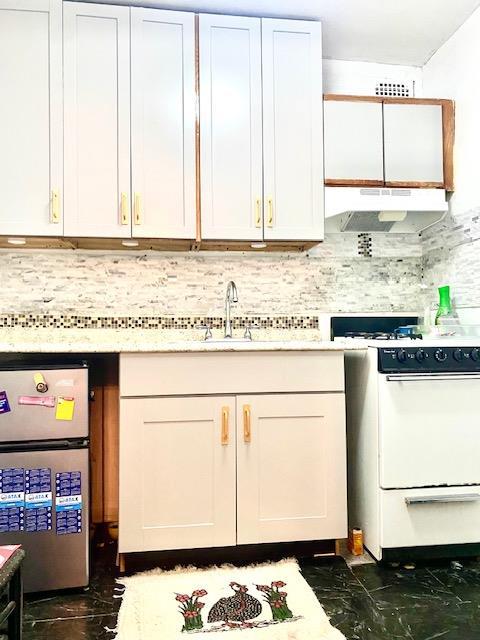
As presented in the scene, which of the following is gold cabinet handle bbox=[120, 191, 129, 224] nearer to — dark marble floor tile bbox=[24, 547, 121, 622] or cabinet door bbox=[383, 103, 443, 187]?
cabinet door bbox=[383, 103, 443, 187]

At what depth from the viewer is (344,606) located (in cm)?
168

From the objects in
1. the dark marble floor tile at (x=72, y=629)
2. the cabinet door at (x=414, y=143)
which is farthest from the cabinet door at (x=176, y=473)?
the cabinet door at (x=414, y=143)

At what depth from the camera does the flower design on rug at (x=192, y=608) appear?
1.56 m

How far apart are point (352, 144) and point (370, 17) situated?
0.61 meters

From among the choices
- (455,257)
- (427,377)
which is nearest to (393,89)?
(455,257)

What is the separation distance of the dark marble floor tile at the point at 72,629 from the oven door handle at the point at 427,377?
1324 millimetres

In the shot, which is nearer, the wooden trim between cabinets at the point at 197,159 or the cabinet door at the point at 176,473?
the cabinet door at the point at 176,473

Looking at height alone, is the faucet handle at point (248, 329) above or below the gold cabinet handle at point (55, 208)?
below

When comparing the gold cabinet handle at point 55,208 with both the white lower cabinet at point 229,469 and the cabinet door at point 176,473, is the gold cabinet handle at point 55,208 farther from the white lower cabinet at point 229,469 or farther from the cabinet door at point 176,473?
the cabinet door at point 176,473

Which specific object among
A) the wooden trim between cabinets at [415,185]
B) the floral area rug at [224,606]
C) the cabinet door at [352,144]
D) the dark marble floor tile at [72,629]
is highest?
the cabinet door at [352,144]

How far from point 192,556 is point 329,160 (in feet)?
6.44

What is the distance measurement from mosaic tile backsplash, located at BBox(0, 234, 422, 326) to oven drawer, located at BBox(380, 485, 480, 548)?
3.62ft

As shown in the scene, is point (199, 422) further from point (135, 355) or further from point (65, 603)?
point (65, 603)

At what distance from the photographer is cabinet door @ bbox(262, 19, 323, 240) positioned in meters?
2.42
